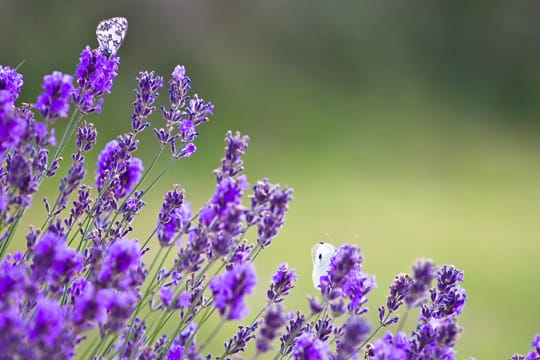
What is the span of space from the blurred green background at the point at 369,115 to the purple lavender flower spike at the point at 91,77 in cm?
346

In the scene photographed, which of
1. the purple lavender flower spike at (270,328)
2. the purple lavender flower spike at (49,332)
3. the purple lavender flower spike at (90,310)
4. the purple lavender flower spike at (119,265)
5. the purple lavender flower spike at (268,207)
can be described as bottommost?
the purple lavender flower spike at (49,332)

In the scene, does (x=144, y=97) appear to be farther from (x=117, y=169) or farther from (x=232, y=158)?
(x=232, y=158)

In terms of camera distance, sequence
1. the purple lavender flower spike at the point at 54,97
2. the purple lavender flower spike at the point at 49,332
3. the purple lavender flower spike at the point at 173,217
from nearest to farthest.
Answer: the purple lavender flower spike at the point at 49,332
the purple lavender flower spike at the point at 54,97
the purple lavender flower spike at the point at 173,217

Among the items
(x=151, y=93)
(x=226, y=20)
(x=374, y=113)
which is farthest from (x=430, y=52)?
(x=151, y=93)

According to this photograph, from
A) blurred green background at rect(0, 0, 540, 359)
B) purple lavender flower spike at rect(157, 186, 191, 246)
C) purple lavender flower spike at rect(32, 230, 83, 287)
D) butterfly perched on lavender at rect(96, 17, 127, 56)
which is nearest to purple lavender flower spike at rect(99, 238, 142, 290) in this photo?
purple lavender flower spike at rect(32, 230, 83, 287)

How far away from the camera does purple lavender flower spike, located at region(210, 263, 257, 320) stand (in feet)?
3.43

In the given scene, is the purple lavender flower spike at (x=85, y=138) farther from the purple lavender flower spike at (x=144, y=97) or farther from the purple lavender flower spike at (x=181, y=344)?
the purple lavender flower spike at (x=181, y=344)

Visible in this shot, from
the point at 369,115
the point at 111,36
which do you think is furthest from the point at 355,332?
the point at 369,115

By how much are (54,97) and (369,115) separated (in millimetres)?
7112

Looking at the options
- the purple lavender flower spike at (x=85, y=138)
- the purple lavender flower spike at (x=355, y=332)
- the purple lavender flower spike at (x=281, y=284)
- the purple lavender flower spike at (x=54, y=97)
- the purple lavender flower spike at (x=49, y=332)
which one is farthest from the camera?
the purple lavender flower spike at (x=85, y=138)

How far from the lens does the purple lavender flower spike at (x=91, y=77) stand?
1399mm

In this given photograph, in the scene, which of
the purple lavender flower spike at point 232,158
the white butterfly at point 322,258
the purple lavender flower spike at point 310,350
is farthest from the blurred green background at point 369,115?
the purple lavender flower spike at point 310,350

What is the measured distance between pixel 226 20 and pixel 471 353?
4.84 metres

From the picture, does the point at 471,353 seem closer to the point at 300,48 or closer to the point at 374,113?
the point at 374,113
